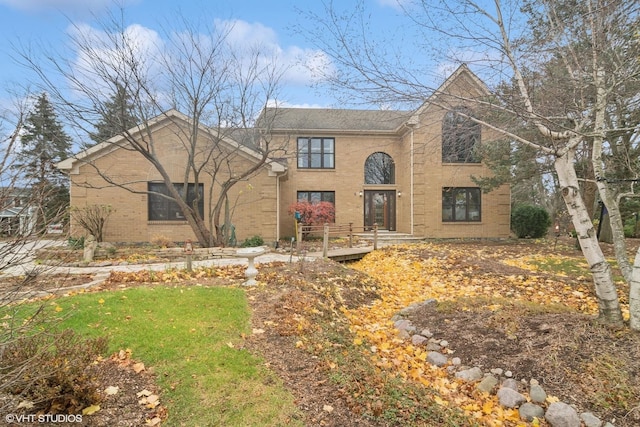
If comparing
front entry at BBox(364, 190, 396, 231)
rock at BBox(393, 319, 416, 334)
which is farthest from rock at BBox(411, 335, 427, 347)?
front entry at BBox(364, 190, 396, 231)

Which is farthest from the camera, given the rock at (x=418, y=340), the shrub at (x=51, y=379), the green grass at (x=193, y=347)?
the rock at (x=418, y=340)

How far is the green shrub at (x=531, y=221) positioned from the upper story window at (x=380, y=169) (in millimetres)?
6765

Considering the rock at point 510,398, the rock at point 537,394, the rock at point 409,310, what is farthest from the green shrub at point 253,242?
the rock at point 537,394

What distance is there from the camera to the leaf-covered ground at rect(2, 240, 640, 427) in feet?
10.2

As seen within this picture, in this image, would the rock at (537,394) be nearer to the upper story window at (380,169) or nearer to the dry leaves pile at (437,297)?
the dry leaves pile at (437,297)

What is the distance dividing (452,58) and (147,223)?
1383 cm

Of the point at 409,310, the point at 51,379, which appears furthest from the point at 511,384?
the point at 51,379

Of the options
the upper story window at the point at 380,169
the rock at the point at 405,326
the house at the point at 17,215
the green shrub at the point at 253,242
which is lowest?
the rock at the point at 405,326

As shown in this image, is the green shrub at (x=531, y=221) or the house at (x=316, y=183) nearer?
the house at (x=316, y=183)

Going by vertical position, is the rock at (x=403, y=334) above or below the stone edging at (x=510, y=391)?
above

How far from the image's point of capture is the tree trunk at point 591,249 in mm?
4289

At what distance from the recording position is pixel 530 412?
10.6 ft

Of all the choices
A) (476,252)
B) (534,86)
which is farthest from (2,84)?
(476,252)

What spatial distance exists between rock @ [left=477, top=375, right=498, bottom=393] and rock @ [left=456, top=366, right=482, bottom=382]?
112mm
